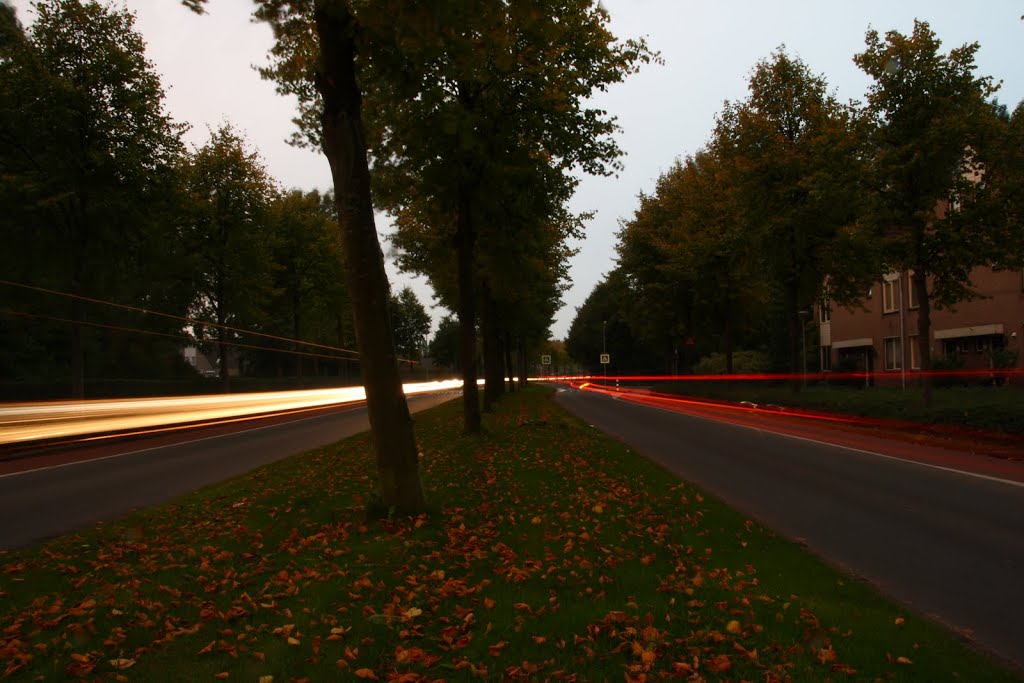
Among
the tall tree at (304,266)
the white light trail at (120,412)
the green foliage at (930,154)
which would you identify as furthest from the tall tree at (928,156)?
the tall tree at (304,266)

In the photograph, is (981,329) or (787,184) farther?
(981,329)

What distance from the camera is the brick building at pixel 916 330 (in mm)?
33562

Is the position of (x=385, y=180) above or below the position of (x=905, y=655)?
above

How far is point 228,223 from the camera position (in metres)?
38.9

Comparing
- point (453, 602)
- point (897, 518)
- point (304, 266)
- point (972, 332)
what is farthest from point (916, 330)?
point (453, 602)

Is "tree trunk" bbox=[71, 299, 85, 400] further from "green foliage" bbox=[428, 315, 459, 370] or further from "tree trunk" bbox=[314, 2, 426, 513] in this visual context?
"green foliage" bbox=[428, 315, 459, 370]

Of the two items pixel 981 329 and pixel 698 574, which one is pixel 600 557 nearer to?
pixel 698 574

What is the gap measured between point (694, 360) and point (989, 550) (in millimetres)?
77396

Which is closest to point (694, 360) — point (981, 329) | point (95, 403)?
point (981, 329)

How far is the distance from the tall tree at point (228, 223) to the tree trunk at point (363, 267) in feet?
108

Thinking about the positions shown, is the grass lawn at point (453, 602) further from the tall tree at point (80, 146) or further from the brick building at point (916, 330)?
the brick building at point (916, 330)

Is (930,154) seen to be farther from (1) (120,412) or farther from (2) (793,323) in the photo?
(1) (120,412)

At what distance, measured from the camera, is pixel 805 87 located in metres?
27.7

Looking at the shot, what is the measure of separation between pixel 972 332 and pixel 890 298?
728 cm
